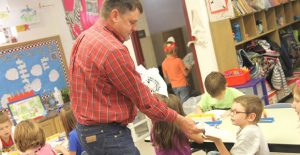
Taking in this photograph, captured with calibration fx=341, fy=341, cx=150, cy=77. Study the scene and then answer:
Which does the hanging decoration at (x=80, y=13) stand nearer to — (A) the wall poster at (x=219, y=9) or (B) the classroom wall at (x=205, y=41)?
(B) the classroom wall at (x=205, y=41)

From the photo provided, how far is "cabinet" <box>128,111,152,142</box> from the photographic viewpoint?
17.1 ft

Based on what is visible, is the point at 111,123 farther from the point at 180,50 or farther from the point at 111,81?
the point at 180,50

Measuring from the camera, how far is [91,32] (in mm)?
1705

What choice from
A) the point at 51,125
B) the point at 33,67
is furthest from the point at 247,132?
the point at 33,67

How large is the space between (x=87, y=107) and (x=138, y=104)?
25cm

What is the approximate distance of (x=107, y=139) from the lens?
5.52ft

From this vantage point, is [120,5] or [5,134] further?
[5,134]

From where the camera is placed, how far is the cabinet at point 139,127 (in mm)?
5199

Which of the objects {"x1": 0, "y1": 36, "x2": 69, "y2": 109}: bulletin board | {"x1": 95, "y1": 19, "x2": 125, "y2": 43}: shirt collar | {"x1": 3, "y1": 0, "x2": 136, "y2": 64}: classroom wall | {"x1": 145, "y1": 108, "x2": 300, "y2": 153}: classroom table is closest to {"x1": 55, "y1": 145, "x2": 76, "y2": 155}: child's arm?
{"x1": 145, "y1": 108, "x2": 300, "y2": 153}: classroom table

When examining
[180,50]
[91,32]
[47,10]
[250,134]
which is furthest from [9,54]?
[250,134]

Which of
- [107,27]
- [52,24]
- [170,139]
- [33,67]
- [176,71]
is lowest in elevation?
[170,139]

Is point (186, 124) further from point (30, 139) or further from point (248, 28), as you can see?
point (248, 28)

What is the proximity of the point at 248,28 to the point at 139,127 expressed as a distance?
2383 mm

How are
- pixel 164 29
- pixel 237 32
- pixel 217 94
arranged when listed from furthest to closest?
pixel 164 29 < pixel 237 32 < pixel 217 94
